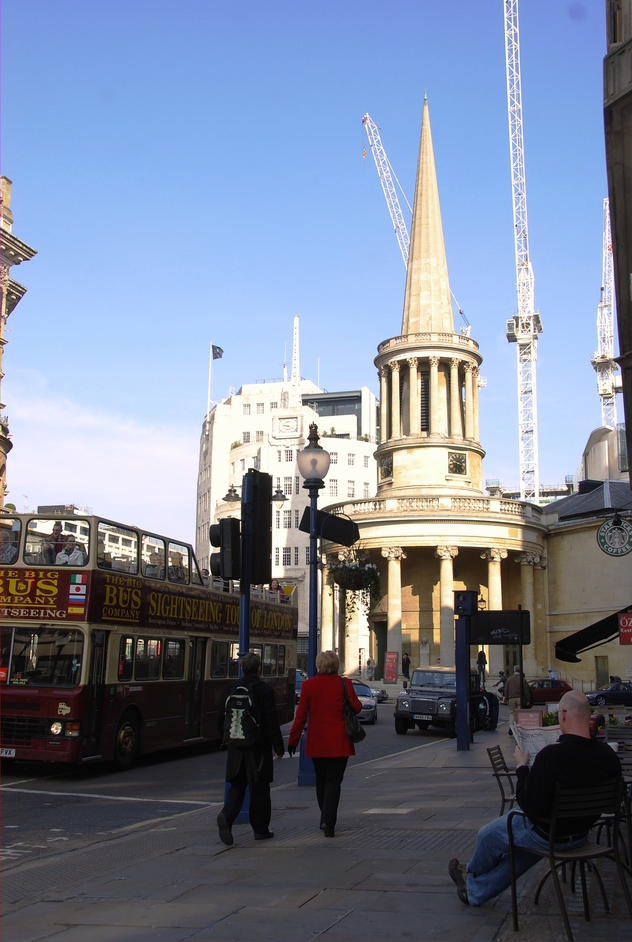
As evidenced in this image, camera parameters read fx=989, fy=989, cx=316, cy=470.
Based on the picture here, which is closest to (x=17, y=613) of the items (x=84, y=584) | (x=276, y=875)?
(x=84, y=584)

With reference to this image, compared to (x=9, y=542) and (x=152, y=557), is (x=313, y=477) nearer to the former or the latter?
(x=152, y=557)

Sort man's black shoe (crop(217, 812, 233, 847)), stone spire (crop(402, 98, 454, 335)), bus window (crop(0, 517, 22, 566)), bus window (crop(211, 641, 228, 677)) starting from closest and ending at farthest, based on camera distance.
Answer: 1. man's black shoe (crop(217, 812, 233, 847))
2. bus window (crop(0, 517, 22, 566))
3. bus window (crop(211, 641, 228, 677))
4. stone spire (crop(402, 98, 454, 335))

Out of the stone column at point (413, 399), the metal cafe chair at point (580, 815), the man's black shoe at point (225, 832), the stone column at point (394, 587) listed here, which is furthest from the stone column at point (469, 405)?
the metal cafe chair at point (580, 815)

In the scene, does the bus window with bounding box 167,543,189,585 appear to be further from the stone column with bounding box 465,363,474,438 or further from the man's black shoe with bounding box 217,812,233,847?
the stone column with bounding box 465,363,474,438

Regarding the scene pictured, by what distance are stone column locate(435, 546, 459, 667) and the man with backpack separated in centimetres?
4440

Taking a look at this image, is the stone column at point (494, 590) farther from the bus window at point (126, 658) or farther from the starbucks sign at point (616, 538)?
the bus window at point (126, 658)

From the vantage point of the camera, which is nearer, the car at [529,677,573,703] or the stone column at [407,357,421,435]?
the car at [529,677,573,703]

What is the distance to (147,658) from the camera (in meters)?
18.9

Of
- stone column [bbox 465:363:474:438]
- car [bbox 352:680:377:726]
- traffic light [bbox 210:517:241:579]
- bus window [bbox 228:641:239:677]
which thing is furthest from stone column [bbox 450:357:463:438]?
traffic light [bbox 210:517:241:579]

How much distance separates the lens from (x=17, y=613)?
659 inches

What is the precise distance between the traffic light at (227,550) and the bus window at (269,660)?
46.0ft

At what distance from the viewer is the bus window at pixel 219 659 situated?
2200cm

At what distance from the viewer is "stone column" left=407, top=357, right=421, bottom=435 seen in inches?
2357

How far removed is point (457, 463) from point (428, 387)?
5.18m
